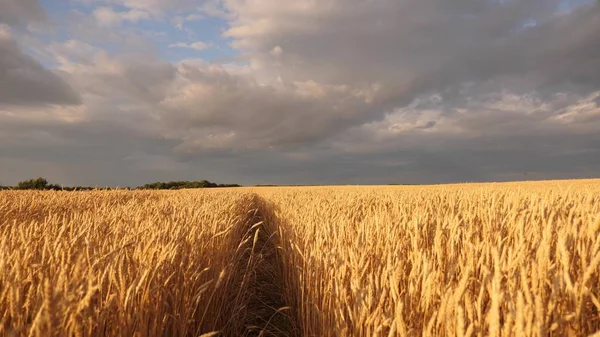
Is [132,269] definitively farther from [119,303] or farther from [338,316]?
[338,316]

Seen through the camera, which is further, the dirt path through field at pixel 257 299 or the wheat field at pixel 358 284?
the dirt path through field at pixel 257 299

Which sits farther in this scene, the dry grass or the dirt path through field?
the dirt path through field

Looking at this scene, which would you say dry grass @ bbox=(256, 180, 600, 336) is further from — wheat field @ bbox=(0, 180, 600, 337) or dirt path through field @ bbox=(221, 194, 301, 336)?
dirt path through field @ bbox=(221, 194, 301, 336)

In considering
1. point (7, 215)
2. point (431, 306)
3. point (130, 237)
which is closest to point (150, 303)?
point (130, 237)

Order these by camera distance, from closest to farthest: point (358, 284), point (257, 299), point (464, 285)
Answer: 1. point (464, 285)
2. point (358, 284)
3. point (257, 299)

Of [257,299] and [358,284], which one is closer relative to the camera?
[358,284]

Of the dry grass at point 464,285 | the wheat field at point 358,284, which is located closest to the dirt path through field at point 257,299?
the wheat field at point 358,284

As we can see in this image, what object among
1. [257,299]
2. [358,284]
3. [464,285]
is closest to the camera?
[464,285]

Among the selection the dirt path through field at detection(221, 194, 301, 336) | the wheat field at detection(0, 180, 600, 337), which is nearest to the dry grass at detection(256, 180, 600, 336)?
the wheat field at detection(0, 180, 600, 337)

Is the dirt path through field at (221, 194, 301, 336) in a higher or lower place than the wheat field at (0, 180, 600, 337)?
lower

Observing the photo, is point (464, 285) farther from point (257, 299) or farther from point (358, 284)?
point (257, 299)

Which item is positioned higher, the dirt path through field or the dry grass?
the dry grass

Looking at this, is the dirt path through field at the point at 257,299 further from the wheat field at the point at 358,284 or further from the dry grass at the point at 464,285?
the dry grass at the point at 464,285

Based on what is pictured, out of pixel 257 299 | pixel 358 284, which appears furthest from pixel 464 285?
pixel 257 299
